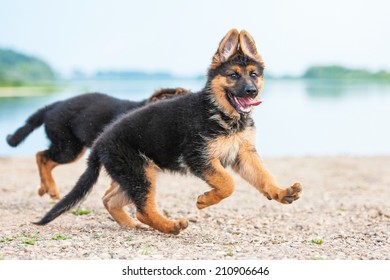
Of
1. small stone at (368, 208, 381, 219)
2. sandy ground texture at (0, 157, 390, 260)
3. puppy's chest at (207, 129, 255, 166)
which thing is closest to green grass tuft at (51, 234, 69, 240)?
sandy ground texture at (0, 157, 390, 260)

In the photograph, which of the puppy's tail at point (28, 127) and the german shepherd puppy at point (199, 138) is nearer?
the german shepherd puppy at point (199, 138)

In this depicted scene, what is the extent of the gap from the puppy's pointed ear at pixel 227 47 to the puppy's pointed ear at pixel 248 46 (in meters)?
0.07

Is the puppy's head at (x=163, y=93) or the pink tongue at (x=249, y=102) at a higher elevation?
the pink tongue at (x=249, y=102)

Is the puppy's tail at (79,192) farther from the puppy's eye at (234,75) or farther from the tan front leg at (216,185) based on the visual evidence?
the puppy's eye at (234,75)

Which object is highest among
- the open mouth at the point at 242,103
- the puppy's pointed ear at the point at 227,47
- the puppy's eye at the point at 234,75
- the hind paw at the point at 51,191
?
the puppy's pointed ear at the point at 227,47

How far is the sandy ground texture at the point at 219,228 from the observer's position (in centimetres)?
664

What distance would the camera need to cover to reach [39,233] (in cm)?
752

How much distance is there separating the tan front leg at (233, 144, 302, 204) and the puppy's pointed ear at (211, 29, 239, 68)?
1.02 metres

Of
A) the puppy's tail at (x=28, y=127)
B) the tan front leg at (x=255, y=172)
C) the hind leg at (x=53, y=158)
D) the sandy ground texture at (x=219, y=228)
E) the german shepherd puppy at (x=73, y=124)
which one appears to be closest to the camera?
the sandy ground texture at (x=219, y=228)

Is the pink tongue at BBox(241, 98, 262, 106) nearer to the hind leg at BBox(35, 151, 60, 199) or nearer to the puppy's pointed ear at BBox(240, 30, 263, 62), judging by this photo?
the puppy's pointed ear at BBox(240, 30, 263, 62)

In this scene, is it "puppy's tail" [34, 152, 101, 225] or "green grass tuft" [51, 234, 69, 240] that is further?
"puppy's tail" [34, 152, 101, 225]

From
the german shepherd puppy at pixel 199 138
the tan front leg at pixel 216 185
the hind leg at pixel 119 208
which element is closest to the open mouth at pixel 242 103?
the german shepherd puppy at pixel 199 138

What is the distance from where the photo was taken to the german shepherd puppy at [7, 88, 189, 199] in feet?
31.9
